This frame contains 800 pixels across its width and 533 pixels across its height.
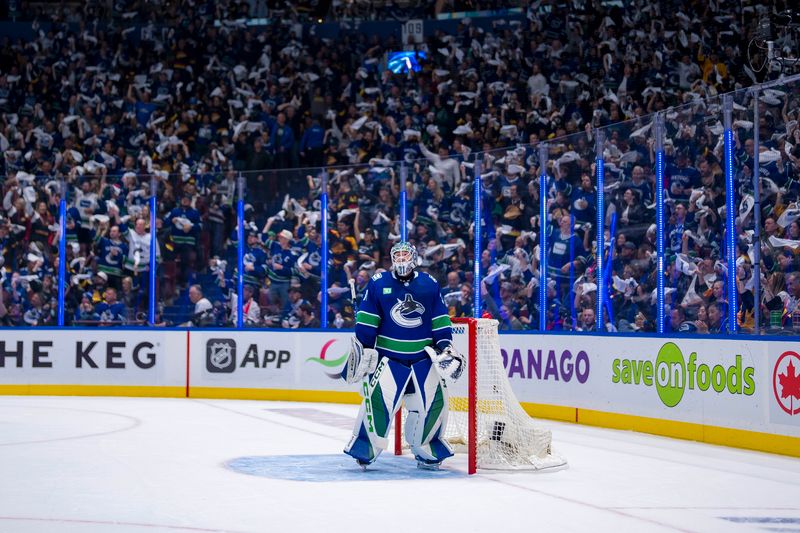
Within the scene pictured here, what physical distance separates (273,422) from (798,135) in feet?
18.1

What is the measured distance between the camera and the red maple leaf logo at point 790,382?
8094 millimetres

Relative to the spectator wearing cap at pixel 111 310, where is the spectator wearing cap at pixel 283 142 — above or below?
above

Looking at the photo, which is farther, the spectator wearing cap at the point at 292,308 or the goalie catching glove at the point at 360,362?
the spectator wearing cap at the point at 292,308

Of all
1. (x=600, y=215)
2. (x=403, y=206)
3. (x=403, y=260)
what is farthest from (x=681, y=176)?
(x=403, y=206)

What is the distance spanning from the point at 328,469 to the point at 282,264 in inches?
226

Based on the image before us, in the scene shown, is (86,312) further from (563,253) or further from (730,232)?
(730,232)

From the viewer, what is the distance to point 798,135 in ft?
26.7

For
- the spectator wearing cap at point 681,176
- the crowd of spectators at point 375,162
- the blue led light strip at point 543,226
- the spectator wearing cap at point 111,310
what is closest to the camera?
the spectator wearing cap at point 681,176

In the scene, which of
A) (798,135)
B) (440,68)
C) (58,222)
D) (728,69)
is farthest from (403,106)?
(798,135)

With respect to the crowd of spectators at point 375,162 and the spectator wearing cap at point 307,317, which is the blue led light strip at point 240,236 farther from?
the spectator wearing cap at point 307,317

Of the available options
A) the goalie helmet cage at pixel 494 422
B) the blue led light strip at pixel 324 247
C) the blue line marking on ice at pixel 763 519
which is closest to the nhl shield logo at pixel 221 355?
the blue led light strip at pixel 324 247

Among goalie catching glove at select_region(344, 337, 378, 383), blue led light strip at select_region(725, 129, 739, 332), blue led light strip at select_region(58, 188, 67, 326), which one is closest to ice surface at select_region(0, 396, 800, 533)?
goalie catching glove at select_region(344, 337, 378, 383)

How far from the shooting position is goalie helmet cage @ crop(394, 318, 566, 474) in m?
7.29

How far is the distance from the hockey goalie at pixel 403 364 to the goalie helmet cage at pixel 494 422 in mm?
188
